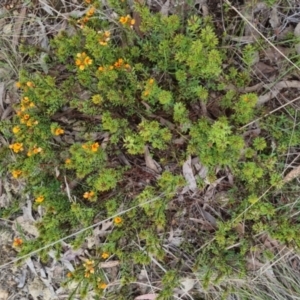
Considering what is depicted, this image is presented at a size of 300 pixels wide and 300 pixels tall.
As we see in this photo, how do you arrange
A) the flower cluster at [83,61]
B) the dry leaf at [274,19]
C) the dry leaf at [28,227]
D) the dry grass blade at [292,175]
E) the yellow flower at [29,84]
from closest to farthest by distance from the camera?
the flower cluster at [83,61] → the yellow flower at [29,84] → the dry grass blade at [292,175] → the dry leaf at [274,19] → the dry leaf at [28,227]

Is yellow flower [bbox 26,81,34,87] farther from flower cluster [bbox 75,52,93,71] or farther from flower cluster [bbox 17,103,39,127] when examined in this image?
flower cluster [bbox 75,52,93,71]

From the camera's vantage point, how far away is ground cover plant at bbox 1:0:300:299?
2.60m

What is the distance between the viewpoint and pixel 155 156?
2.93m

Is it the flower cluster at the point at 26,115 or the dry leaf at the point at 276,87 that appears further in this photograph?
the dry leaf at the point at 276,87

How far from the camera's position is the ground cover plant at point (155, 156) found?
2.60 meters

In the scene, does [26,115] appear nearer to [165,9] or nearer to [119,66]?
[119,66]

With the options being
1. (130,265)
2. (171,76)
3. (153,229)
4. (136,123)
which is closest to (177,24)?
(171,76)

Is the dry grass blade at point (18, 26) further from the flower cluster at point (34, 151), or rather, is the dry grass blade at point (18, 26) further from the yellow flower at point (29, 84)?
the flower cluster at point (34, 151)

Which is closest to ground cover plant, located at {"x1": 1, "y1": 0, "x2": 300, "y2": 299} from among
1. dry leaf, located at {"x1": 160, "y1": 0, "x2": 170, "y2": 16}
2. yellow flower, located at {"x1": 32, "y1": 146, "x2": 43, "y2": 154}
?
yellow flower, located at {"x1": 32, "y1": 146, "x2": 43, "y2": 154}

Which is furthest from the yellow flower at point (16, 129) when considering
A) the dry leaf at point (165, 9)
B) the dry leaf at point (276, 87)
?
the dry leaf at point (276, 87)

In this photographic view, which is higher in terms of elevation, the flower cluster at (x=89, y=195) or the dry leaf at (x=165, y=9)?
the dry leaf at (x=165, y=9)

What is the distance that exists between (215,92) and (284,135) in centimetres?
47

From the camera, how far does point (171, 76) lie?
9.30ft

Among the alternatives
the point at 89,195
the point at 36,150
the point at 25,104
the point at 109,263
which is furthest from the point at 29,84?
the point at 109,263
